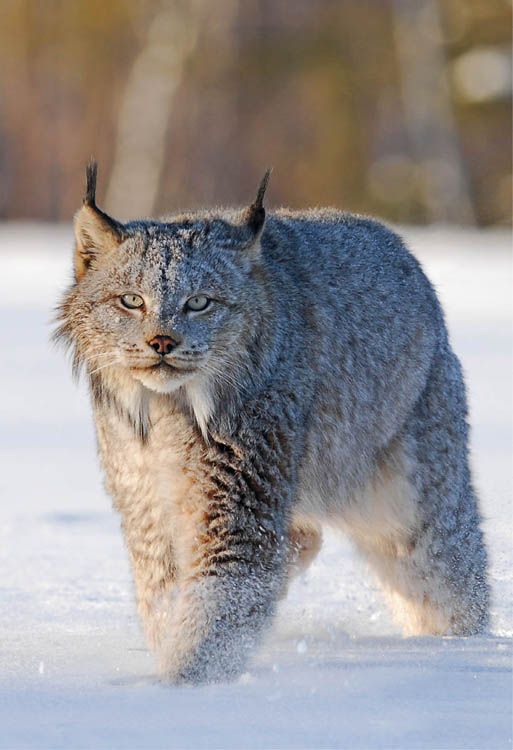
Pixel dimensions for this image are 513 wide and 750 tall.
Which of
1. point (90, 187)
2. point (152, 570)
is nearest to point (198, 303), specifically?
point (90, 187)

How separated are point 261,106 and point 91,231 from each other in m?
21.1

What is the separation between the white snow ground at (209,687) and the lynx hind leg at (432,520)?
0.58 ft

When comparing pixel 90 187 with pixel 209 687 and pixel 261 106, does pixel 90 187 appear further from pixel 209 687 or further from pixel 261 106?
pixel 261 106

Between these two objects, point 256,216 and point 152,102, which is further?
point 152,102

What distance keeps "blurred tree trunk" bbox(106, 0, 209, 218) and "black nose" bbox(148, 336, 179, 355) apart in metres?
18.5

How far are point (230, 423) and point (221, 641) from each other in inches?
25.1

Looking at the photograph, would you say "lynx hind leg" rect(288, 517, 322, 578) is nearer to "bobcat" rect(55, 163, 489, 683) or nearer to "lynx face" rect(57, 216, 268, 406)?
"bobcat" rect(55, 163, 489, 683)

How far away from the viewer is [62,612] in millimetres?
4625

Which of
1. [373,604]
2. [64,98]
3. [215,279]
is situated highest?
[64,98]

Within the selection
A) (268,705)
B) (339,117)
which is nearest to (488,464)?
(268,705)

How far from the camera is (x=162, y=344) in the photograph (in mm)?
3730

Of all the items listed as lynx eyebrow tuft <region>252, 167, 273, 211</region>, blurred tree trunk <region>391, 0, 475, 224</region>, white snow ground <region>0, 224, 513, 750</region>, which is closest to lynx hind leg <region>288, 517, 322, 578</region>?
white snow ground <region>0, 224, 513, 750</region>

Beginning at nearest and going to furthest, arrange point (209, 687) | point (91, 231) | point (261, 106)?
point (209, 687) → point (91, 231) → point (261, 106)

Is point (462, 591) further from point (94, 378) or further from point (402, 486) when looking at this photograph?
point (94, 378)
